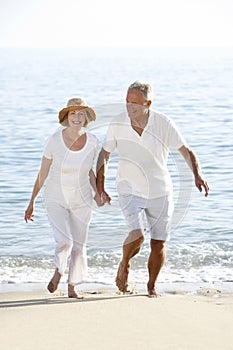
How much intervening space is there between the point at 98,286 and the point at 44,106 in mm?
19070

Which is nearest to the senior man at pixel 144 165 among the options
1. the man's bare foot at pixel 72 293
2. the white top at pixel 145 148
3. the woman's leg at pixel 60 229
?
the white top at pixel 145 148

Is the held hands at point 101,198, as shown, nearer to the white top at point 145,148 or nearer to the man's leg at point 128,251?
the white top at point 145,148

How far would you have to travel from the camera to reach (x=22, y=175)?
13344mm

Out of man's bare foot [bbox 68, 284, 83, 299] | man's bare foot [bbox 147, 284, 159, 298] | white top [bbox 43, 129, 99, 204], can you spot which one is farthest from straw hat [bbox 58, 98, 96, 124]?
man's bare foot [bbox 147, 284, 159, 298]

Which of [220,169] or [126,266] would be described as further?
[220,169]

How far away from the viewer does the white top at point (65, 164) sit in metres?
6.19

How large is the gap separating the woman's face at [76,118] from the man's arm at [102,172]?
23 cm

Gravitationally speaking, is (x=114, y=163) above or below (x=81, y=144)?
below

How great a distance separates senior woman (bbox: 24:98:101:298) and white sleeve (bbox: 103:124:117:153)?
0.28ft

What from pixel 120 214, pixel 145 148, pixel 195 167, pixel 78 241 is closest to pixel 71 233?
pixel 78 241

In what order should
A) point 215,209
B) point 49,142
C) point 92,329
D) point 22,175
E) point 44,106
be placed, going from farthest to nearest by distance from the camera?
point 44,106, point 22,175, point 215,209, point 49,142, point 92,329

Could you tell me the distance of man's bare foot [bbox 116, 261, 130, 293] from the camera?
252 inches

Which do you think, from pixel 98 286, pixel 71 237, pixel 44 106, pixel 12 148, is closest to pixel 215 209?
pixel 98 286

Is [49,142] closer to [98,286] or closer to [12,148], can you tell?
[98,286]
